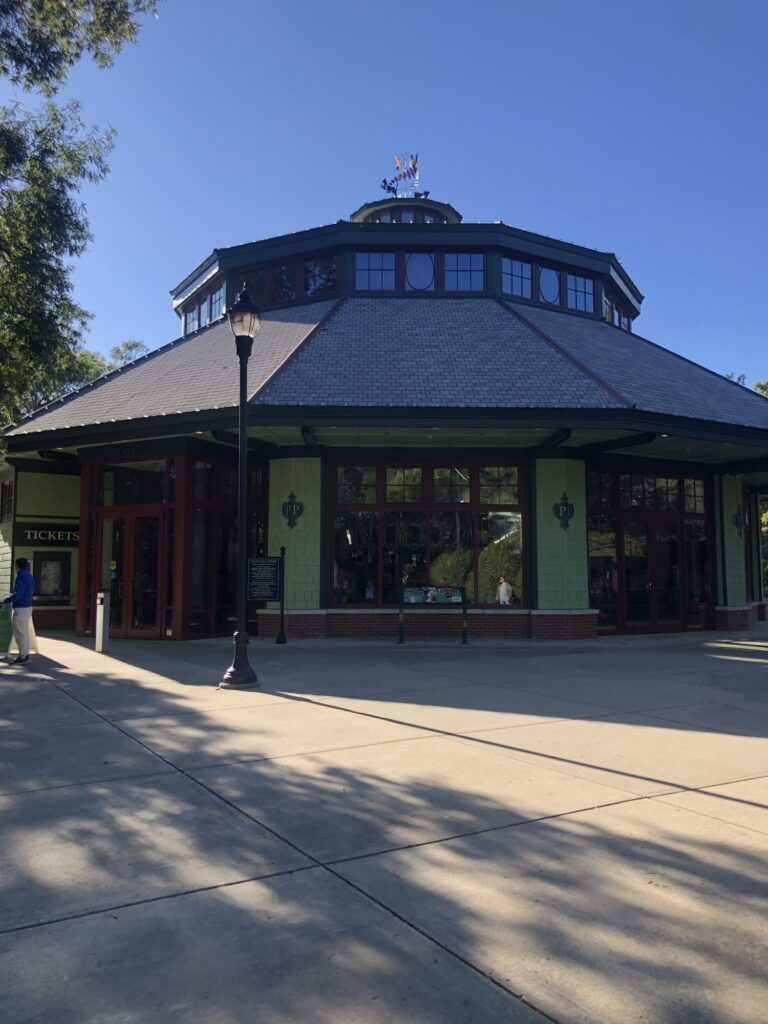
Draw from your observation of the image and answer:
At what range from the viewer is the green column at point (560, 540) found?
1591 centimetres

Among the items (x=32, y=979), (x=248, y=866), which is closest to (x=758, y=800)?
(x=248, y=866)

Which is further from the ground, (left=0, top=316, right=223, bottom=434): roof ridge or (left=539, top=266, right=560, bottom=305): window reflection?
(left=539, top=266, right=560, bottom=305): window reflection

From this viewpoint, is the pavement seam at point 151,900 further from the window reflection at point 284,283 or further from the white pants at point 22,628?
the window reflection at point 284,283

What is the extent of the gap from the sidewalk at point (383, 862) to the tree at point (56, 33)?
11.8m

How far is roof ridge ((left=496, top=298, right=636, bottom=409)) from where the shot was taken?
14394 millimetres

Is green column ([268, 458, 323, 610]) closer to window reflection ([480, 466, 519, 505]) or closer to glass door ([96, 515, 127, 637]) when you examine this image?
glass door ([96, 515, 127, 637])

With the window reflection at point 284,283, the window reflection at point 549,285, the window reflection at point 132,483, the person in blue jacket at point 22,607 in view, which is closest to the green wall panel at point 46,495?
the window reflection at point 132,483

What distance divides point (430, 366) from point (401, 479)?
2.39m

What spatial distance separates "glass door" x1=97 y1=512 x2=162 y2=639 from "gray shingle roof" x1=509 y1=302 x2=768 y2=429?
31.3ft

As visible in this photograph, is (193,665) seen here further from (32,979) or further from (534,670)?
(32,979)

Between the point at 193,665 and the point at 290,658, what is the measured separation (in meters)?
1.61

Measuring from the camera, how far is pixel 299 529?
15859 mm

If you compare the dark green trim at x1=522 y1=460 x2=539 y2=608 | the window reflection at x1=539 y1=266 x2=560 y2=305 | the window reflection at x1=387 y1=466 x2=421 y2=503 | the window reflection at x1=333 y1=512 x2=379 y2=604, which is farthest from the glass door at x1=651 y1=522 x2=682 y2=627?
the window reflection at x1=539 y1=266 x2=560 y2=305

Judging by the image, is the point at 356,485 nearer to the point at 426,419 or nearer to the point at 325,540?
the point at 325,540
